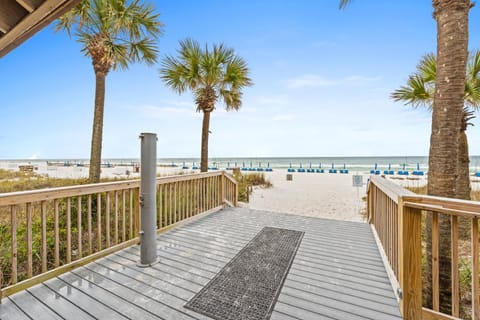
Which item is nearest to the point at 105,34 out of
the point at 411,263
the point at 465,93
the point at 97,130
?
the point at 97,130

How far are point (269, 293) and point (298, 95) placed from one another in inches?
567

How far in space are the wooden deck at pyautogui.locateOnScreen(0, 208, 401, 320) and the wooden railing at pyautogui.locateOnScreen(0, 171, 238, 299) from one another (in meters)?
Result: 0.22

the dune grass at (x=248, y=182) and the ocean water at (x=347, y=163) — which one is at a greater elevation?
the ocean water at (x=347, y=163)

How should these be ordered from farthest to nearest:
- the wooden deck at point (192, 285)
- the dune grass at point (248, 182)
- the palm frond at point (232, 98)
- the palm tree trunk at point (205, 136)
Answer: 1. the dune grass at point (248, 182)
2. the palm frond at point (232, 98)
3. the palm tree trunk at point (205, 136)
4. the wooden deck at point (192, 285)

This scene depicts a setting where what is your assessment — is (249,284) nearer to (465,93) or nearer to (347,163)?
(465,93)

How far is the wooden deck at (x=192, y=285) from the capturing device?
5.66 feet

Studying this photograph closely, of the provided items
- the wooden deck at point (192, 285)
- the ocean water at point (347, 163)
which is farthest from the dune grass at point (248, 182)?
the ocean water at point (347, 163)

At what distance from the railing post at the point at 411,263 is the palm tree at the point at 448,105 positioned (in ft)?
3.65

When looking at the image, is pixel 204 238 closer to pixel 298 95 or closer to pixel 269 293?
pixel 269 293

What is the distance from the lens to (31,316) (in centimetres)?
164

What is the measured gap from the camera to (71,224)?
14.0 feet

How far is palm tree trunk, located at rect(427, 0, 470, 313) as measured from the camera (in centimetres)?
230

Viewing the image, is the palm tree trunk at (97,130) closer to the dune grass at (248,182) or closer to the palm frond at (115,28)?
the palm frond at (115,28)

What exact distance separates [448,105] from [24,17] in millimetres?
4376
